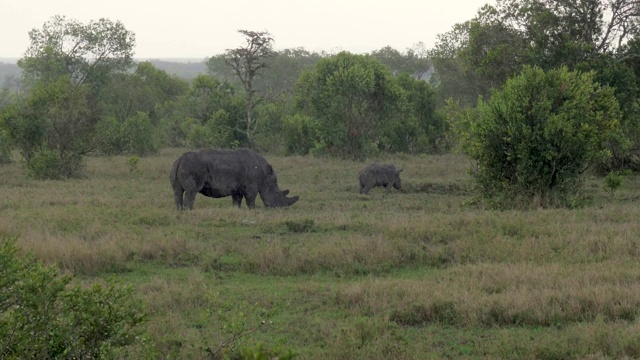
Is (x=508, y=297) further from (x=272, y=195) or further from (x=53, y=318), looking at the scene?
(x=272, y=195)

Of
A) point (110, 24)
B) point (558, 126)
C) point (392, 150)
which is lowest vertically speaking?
point (392, 150)

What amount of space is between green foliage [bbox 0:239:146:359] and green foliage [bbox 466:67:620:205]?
13.9m

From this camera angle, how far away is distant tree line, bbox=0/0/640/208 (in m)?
17.8

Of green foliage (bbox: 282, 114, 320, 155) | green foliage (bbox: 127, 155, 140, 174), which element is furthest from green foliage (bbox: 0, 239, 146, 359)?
green foliage (bbox: 282, 114, 320, 155)

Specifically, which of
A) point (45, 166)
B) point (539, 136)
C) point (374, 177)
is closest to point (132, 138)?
point (45, 166)

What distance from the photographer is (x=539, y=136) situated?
56.7 ft

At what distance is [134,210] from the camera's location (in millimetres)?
16438

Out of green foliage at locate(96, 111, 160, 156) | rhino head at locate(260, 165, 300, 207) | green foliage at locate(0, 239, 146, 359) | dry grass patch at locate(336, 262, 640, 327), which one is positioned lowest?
green foliage at locate(96, 111, 160, 156)

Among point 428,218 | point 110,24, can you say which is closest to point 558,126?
point 428,218

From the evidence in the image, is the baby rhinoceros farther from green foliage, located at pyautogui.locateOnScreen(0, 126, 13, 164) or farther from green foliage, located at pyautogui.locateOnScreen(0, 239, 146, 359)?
green foliage, located at pyautogui.locateOnScreen(0, 239, 146, 359)

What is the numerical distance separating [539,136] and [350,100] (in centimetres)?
1915

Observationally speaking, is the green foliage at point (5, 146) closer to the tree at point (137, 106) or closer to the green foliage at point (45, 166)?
the green foliage at point (45, 166)

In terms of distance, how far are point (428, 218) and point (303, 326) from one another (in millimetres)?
7463

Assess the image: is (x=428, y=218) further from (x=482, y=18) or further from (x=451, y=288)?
(x=482, y=18)
